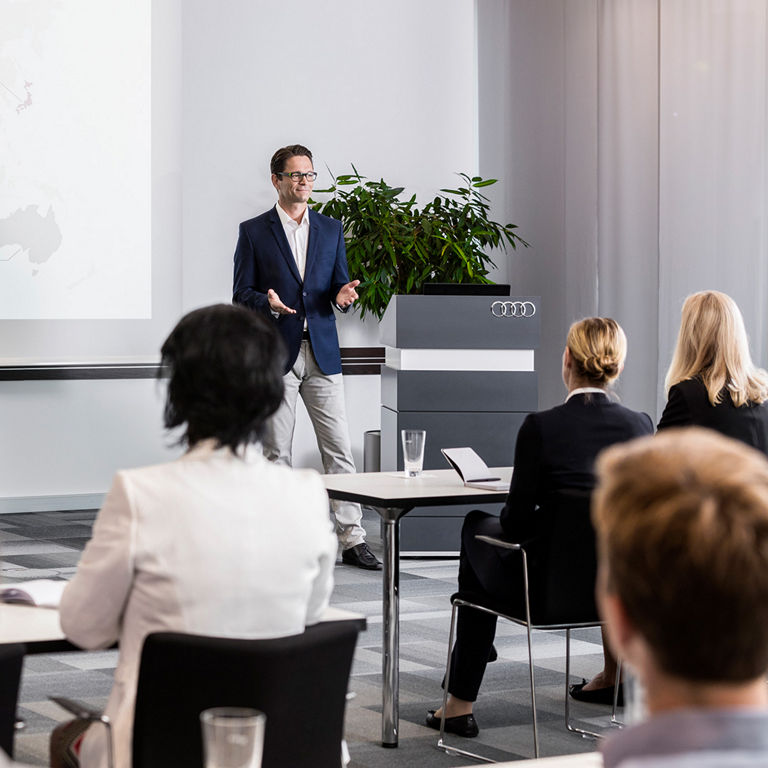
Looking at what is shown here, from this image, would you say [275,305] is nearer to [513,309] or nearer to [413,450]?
[513,309]

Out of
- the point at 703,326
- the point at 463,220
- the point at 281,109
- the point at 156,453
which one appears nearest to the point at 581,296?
the point at 463,220

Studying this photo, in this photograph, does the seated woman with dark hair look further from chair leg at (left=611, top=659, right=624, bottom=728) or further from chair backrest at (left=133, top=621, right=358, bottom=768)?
chair leg at (left=611, top=659, right=624, bottom=728)

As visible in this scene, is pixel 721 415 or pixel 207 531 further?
pixel 721 415

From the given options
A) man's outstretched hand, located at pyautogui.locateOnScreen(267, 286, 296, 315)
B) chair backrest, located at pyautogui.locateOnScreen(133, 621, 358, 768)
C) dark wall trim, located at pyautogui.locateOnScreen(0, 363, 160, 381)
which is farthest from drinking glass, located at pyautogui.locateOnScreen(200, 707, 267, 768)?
dark wall trim, located at pyautogui.locateOnScreen(0, 363, 160, 381)

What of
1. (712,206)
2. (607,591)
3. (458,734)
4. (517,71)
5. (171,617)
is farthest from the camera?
(517,71)

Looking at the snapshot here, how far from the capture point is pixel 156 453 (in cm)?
782

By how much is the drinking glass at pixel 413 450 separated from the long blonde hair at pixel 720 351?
2.74ft

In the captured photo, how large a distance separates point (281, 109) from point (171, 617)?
647 centimetres

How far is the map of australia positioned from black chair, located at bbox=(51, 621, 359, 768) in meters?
5.77

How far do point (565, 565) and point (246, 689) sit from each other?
5.35ft

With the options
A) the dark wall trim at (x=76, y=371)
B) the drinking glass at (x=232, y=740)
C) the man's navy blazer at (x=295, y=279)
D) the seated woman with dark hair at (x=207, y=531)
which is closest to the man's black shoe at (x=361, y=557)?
the man's navy blazer at (x=295, y=279)

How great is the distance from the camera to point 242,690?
180 centimetres

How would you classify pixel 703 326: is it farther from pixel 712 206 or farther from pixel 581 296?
pixel 581 296

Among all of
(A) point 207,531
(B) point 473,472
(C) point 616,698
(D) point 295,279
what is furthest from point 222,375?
(D) point 295,279
